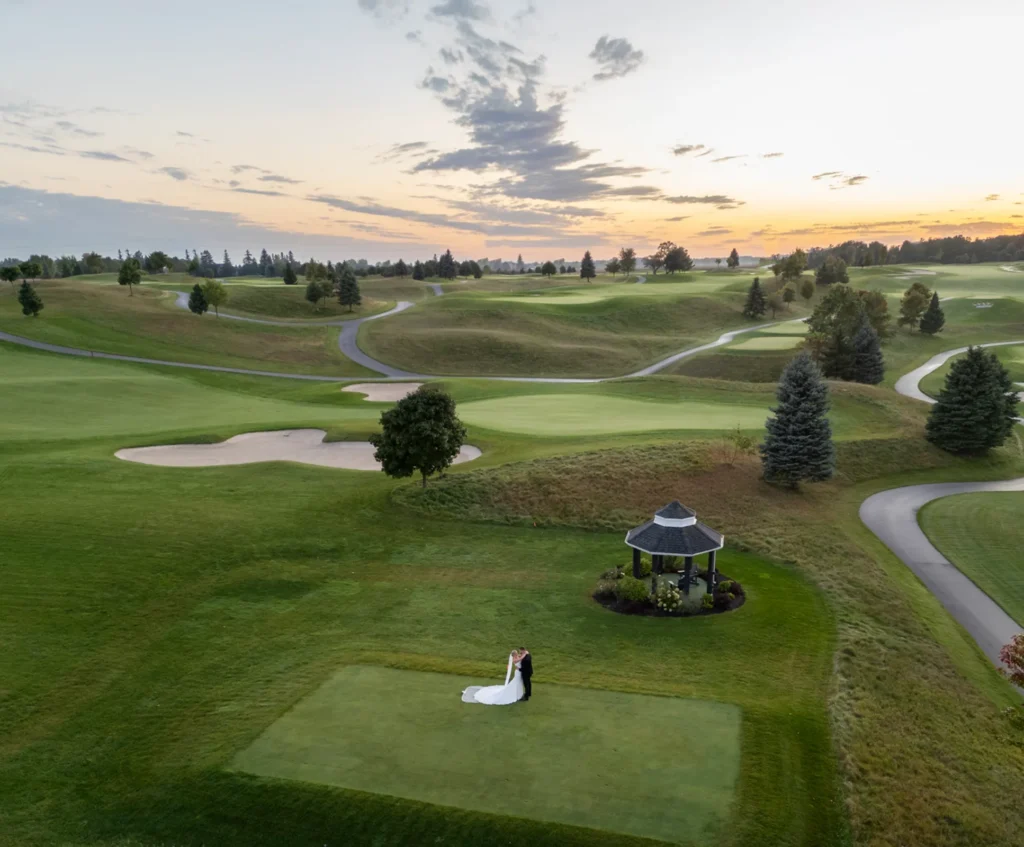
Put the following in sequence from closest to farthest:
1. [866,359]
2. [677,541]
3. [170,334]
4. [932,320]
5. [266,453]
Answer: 1. [677,541]
2. [266,453]
3. [866,359]
4. [170,334]
5. [932,320]

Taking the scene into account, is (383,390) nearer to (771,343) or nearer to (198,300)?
(771,343)

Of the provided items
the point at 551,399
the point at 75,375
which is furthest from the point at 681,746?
the point at 75,375

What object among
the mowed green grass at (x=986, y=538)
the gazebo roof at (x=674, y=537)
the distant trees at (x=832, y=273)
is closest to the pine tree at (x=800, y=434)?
the mowed green grass at (x=986, y=538)

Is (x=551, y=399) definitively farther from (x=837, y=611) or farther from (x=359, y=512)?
(x=837, y=611)

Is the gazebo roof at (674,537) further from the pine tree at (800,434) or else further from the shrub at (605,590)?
the pine tree at (800,434)

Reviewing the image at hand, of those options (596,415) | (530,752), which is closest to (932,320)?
(596,415)
